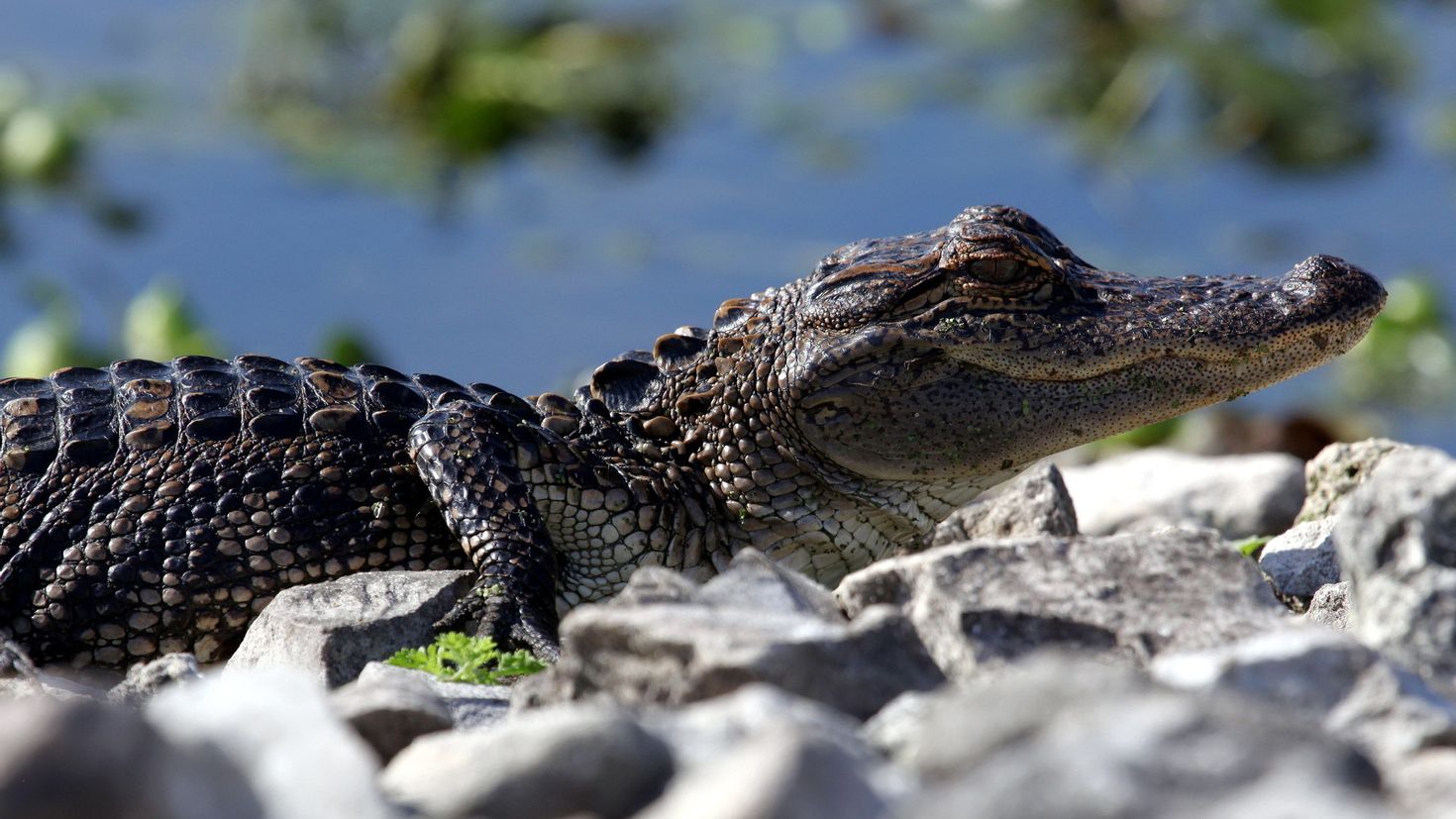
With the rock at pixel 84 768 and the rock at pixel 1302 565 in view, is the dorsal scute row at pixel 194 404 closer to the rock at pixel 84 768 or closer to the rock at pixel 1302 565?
the rock at pixel 1302 565

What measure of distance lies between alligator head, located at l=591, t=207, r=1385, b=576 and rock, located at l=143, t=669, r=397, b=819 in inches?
83.4

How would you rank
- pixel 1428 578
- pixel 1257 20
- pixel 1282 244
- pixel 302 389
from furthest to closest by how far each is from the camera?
pixel 1257 20 < pixel 1282 244 < pixel 302 389 < pixel 1428 578

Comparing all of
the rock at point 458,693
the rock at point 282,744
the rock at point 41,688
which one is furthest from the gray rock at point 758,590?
the rock at point 41,688

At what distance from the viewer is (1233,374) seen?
146 inches

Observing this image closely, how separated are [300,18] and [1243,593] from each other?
10.8 meters

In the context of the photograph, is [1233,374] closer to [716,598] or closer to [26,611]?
[716,598]

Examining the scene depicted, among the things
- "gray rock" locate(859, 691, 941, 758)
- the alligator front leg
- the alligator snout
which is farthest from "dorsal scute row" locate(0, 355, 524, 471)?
"gray rock" locate(859, 691, 941, 758)

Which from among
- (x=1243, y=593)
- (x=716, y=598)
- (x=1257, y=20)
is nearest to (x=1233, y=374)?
(x=1243, y=593)

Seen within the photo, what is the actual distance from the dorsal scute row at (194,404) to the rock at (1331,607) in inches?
72.5

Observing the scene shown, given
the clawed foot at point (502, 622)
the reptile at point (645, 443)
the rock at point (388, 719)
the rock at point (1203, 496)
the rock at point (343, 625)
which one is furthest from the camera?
the rock at point (1203, 496)

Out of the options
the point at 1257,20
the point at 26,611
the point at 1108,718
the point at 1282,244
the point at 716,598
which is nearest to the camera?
the point at 1108,718

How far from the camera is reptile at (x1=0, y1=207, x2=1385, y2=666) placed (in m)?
3.62

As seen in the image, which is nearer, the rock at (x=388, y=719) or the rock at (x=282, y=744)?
the rock at (x=282, y=744)

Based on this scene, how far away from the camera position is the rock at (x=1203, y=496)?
15.6 feet
